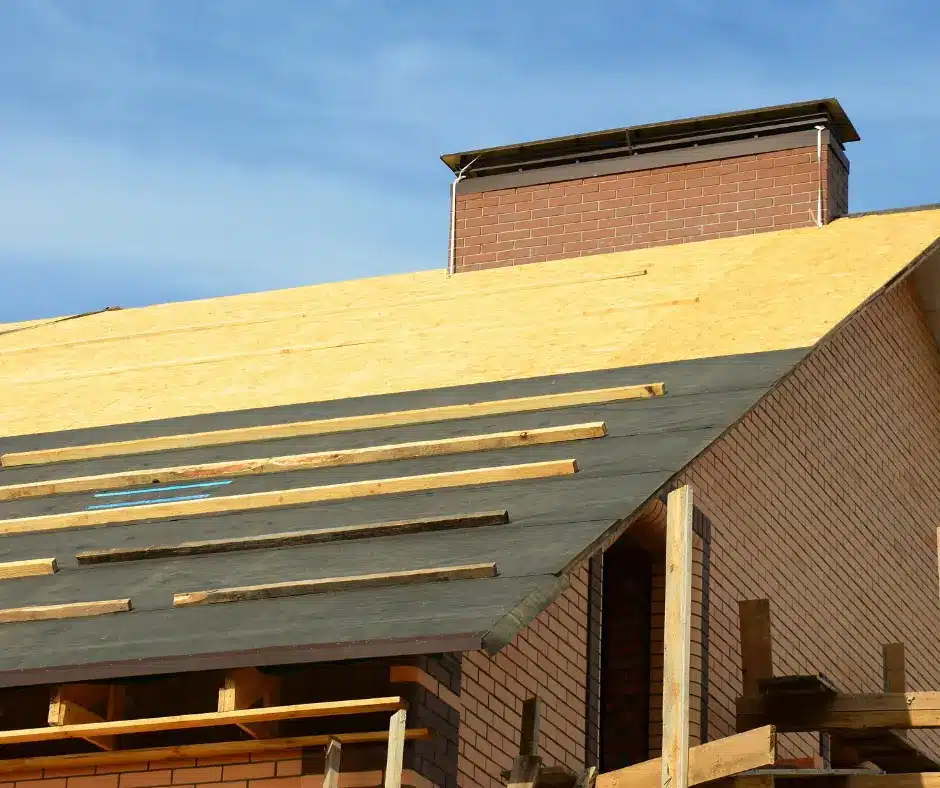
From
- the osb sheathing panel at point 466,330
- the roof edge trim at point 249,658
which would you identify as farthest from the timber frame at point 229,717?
the osb sheathing panel at point 466,330

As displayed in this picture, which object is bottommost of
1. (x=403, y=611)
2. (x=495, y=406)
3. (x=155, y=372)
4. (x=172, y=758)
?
(x=172, y=758)

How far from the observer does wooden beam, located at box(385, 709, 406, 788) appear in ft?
24.3

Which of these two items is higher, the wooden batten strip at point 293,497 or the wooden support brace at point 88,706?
the wooden batten strip at point 293,497

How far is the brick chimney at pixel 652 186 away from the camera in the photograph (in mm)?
16047

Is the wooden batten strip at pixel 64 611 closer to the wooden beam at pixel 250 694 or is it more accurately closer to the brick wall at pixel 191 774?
the brick wall at pixel 191 774

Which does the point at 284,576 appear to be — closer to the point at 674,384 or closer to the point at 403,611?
the point at 403,611

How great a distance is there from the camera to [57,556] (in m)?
9.45

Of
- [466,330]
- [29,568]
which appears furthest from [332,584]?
[466,330]

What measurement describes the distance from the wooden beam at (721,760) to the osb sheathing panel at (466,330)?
3.43 meters

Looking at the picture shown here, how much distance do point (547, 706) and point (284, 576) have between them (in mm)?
1786

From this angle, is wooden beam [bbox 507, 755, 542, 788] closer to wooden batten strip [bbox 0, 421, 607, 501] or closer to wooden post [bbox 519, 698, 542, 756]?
wooden post [bbox 519, 698, 542, 756]

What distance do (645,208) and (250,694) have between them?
9.52 m

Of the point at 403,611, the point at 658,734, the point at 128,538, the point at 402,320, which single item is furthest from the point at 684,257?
the point at 403,611

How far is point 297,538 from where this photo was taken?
28.9 ft
